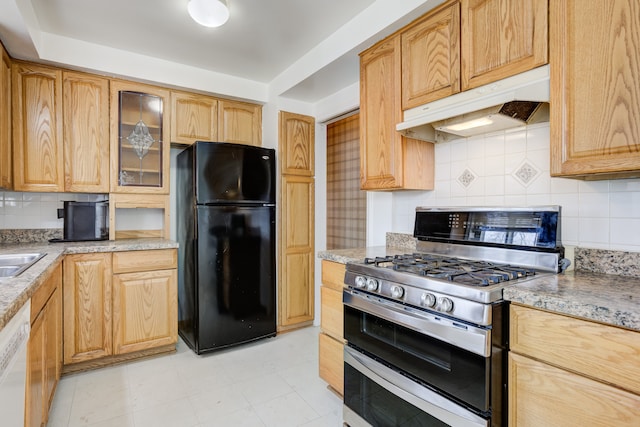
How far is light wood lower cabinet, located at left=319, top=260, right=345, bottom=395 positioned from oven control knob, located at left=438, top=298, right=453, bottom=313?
74 centimetres

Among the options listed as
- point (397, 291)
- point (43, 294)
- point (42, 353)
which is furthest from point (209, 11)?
point (42, 353)

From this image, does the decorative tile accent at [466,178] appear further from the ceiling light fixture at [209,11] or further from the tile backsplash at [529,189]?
the ceiling light fixture at [209,11]

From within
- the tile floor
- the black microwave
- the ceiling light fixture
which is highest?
the ceiling light fixture

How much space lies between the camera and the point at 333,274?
2051 mm

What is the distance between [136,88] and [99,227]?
1171mm

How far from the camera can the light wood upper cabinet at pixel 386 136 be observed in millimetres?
2059

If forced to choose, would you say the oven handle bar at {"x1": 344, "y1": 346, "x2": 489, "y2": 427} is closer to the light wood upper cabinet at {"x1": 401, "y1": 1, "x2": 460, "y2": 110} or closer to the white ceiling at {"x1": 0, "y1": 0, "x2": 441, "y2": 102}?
the light wood upper cabinet at {"x1": 401, "y1": 1, "x2": 460, "y2": 110}

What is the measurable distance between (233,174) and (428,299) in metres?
1.92

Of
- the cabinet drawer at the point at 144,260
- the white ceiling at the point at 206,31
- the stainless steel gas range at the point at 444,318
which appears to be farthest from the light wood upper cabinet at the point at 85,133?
the stainless steel gas range at the point at 444,318

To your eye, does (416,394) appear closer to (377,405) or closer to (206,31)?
(377,405)

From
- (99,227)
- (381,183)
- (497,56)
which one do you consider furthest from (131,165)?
(497,56)

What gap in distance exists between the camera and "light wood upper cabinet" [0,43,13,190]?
212 centimetres

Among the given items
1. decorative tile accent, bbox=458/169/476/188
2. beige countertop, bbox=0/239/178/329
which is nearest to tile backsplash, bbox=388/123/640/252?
decorative tile accent, bbox=458/169/476/188

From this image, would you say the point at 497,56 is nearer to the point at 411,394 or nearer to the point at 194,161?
the point at 411,394
